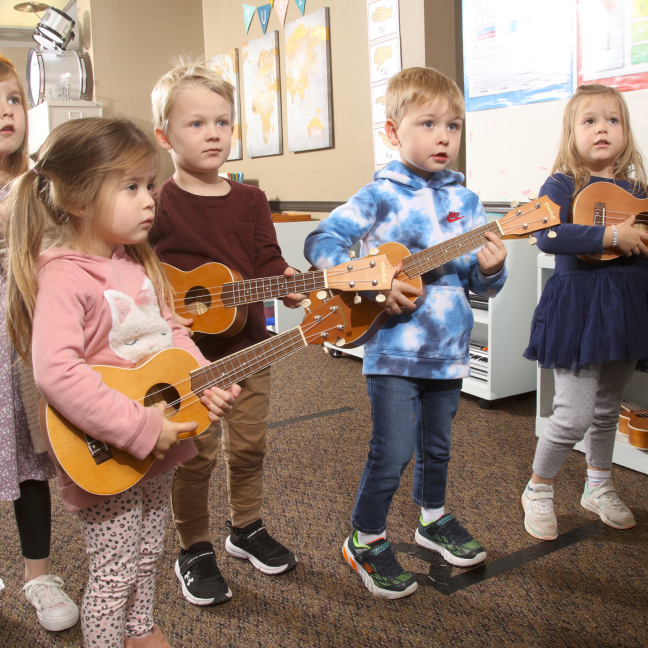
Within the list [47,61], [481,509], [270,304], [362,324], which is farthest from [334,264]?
[47,61]

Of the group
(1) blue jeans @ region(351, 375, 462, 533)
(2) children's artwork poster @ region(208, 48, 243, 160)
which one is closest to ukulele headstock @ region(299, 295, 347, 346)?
(1) blue jeans @ region(351, 375, 462, 533)

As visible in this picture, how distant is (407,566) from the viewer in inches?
57.9

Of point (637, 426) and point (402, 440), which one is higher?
point (402, 440)

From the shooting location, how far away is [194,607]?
4.37 ft

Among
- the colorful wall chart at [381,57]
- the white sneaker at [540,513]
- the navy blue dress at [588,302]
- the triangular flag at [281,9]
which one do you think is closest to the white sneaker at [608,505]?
the white sneaker at [540,513]

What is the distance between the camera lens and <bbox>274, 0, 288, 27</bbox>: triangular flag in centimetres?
400

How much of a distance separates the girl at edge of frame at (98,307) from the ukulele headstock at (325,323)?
0.21 meters

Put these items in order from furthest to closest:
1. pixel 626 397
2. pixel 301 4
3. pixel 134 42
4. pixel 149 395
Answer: pixel 134 42
pixel 301 4
pixel 626 397
pixel 149 395

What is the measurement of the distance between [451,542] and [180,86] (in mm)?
1262

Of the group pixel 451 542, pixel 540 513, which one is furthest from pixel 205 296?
pixel 540 513

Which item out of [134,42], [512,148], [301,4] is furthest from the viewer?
[134,42]

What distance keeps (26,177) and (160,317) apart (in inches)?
12.3

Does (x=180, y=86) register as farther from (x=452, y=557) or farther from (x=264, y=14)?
(x=264, y=14)

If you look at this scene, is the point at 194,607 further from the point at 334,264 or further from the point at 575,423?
the point at 575,423
